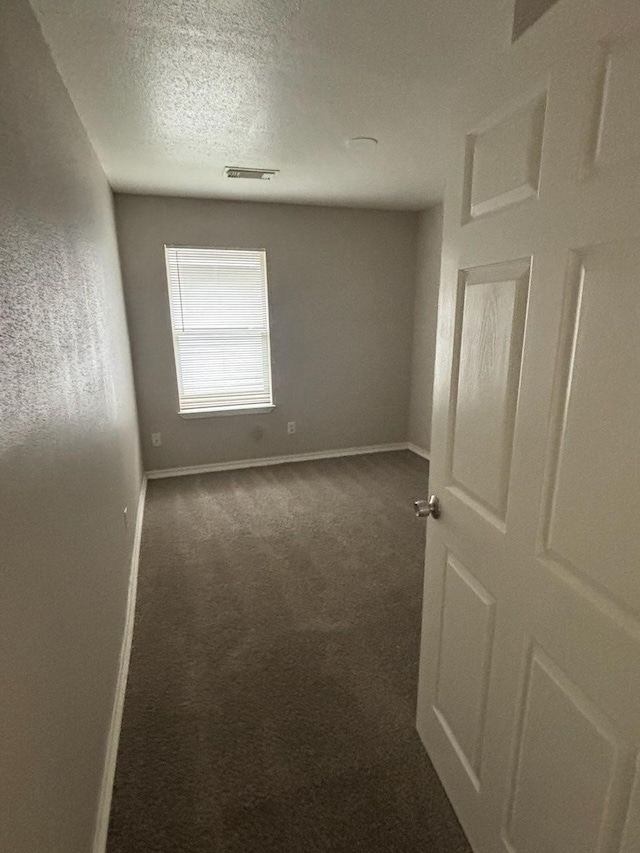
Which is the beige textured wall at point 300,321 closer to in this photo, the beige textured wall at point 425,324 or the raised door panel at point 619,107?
the beige textured wall at point 425,324

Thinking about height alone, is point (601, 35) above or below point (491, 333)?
above

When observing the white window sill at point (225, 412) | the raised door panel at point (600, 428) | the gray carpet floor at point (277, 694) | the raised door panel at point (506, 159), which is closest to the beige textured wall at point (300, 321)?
the white window sill at point (225, 412)

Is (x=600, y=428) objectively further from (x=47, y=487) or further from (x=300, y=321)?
(x=300, y=321)

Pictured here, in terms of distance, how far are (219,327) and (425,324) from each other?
204 cm

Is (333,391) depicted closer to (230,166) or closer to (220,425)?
(220,425)

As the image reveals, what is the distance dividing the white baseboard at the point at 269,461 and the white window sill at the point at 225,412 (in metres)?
0.49

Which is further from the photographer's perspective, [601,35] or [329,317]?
[329,317]

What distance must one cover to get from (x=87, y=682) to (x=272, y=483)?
8.85ft

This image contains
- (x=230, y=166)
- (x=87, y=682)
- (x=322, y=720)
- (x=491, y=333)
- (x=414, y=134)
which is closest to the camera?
(x=491, y=333)

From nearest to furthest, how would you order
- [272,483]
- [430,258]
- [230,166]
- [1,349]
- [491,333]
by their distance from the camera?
[1,349]
[491,333]
[230,166]
[272,483]
[430,258]

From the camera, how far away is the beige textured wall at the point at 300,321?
3.75 meters

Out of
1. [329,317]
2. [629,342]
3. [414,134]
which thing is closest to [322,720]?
[629,342]

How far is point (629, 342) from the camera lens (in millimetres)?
669

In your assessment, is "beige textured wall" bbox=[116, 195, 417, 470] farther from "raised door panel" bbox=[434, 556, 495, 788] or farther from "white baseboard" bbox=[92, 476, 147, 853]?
"raised door panel" bbox=[434, 556, 495, 788]
